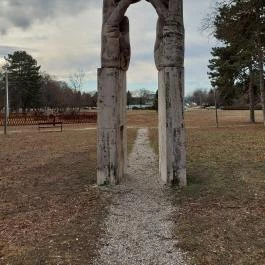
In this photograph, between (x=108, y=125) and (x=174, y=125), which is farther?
Result: (x=108, y=125)

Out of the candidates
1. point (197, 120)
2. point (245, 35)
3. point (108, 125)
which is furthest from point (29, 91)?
point (108, 125)

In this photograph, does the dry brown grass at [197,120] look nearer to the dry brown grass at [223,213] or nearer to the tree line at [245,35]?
the tree line at [245,35]

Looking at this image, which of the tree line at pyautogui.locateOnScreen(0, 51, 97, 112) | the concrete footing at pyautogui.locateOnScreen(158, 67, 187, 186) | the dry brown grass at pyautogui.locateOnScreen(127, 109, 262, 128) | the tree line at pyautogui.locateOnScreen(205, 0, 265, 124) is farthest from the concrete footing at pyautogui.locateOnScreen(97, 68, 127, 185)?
the tree line at pyautogui.locateOnScreen(0, 51, 97, 112)

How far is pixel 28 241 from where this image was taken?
619cm

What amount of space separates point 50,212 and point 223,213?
3.02 metres

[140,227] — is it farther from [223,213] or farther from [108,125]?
[108,125]

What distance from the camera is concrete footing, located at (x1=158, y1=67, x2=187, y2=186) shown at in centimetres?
954

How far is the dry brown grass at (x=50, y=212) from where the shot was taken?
5738 millimetres

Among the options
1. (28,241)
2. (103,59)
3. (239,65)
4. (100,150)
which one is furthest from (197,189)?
(239,65)

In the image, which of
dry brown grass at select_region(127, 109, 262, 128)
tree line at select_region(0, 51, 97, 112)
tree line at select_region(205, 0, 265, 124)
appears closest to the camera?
tree line at select_region(205, 0, 265, 124)

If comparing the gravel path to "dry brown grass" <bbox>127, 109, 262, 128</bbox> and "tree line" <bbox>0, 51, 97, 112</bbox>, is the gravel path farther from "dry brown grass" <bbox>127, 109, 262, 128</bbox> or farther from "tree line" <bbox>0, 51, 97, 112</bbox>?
"tree line" <bbox>0, 51, 97, 112</bbox>

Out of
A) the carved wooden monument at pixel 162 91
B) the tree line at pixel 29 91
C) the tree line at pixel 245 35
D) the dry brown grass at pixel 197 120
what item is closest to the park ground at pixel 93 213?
the carved wooden monument at pixel 162 91

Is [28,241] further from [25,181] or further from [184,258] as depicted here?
[25,181]

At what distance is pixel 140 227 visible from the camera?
6.82m
